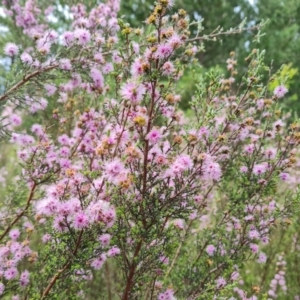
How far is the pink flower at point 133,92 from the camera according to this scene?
228cm

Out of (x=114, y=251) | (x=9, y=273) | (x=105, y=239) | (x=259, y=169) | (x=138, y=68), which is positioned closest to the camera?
(x=138, y=68)

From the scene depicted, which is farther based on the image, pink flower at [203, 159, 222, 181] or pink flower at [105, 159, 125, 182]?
pink flower at [203, 159, 222, 181]

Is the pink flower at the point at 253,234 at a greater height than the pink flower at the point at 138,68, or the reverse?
the pink flower at the point at 138,68

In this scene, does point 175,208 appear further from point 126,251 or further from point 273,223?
point 273,223

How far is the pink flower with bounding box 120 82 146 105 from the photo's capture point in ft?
7.48

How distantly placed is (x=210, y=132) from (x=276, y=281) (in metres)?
3.12

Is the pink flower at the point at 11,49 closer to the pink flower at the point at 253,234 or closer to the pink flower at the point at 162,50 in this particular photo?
the pink flower at the point at 162,50

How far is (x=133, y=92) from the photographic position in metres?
2.27

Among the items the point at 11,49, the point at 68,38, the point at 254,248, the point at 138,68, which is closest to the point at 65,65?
the point at 68,38

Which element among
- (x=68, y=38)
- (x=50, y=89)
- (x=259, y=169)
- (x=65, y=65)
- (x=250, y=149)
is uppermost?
(x=68, y=38)

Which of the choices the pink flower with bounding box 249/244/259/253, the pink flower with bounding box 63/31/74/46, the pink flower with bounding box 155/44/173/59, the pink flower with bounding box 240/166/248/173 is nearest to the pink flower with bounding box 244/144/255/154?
the pink flower with bounding box 240/166/248/173

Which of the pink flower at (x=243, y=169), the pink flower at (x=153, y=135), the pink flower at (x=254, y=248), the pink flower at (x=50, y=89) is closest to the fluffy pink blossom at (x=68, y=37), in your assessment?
the pink flower at (x=50, y=89)

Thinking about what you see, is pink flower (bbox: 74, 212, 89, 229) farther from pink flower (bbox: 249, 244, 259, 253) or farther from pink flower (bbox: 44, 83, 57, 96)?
pink flower (bbox: 249, 244, 259, 253)

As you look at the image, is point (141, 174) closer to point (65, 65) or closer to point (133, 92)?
point (133, 92)
